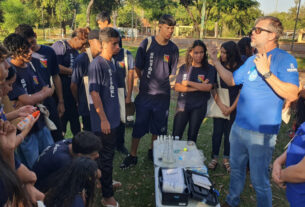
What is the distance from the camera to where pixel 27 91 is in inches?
126

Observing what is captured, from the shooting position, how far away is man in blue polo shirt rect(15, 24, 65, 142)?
3.77 meters

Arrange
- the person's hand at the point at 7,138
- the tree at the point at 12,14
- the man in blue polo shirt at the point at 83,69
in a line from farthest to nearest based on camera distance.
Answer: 1. the tree at the point at 12,14
2. the man in blue polo shirt at the point at 83,69
3. the person's hand at the point at 7,138

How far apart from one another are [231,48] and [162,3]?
3017cm

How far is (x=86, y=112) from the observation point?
409cm

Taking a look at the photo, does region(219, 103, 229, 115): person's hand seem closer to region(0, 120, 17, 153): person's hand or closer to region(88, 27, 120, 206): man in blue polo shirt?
region(88, 27, 120, 206): man in blue polo shirt

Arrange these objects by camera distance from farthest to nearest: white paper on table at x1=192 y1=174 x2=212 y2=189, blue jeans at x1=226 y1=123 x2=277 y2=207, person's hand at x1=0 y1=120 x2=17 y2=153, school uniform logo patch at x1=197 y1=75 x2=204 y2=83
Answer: school uniform logo patch at x1=197 y1=75 x2=204 y2=83 → blue jeans at x1=226 y1=123 x2=277 y2=207 → white paper on table at x1=192 y1=174 x2=212 y2=189 → person's hand at x1=0 y1=120 x2=17 y2=153

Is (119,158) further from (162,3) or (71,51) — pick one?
(162,3)

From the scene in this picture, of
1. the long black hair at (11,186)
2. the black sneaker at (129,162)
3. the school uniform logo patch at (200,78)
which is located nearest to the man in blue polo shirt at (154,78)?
the black sneaker at (129,162)

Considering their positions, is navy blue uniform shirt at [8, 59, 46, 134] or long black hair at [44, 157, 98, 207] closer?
long black hair at [44, 157, 98, 207]

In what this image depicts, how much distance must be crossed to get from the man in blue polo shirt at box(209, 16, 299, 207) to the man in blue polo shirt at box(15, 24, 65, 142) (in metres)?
2.91

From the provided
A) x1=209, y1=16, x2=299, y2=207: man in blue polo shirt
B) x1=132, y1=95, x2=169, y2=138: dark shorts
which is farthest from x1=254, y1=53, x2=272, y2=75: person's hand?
x1=132, y1=95, x2=169, y2=138: dark shorts

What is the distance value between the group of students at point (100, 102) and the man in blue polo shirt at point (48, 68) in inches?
0.7

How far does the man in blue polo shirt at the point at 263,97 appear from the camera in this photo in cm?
259

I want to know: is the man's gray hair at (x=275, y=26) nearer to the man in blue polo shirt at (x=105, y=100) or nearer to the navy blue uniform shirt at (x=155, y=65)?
the man in blue polo shirt at (x=105, y=100)
